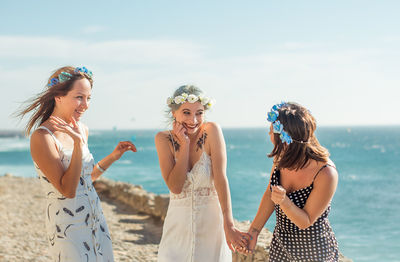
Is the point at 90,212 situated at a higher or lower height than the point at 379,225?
higher

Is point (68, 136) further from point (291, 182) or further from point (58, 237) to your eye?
point (291, 182)

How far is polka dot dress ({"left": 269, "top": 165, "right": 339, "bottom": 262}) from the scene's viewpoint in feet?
9.04

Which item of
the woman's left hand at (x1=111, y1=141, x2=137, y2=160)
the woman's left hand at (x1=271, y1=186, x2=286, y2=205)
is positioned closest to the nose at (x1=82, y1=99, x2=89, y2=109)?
the woman's left hand at (x1=111, y1=141, x2=137, y2=160)

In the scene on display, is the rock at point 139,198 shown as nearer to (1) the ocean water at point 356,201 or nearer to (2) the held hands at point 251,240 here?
(2) the held hands at point 251,240

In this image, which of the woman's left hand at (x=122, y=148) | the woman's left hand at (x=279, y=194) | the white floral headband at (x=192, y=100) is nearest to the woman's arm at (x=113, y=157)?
the woman's left hand at (x=122, y=148)

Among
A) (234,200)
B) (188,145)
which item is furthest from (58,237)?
(234,200)

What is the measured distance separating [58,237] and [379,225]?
2920 centimetres

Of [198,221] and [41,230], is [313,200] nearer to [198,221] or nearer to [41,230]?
[198,221]

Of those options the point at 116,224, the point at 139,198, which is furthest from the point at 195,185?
the point at 139,198

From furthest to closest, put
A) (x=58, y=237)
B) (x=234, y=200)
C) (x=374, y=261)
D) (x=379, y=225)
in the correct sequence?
(x=234, y=200), (x=379, y=225), (x=374, y=261), (x=58, y=237)

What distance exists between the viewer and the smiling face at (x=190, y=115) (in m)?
3.32

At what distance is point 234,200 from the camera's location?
34.7 meters

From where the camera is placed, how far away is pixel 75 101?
2.97 m

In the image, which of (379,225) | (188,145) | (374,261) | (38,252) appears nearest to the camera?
(188,145)
